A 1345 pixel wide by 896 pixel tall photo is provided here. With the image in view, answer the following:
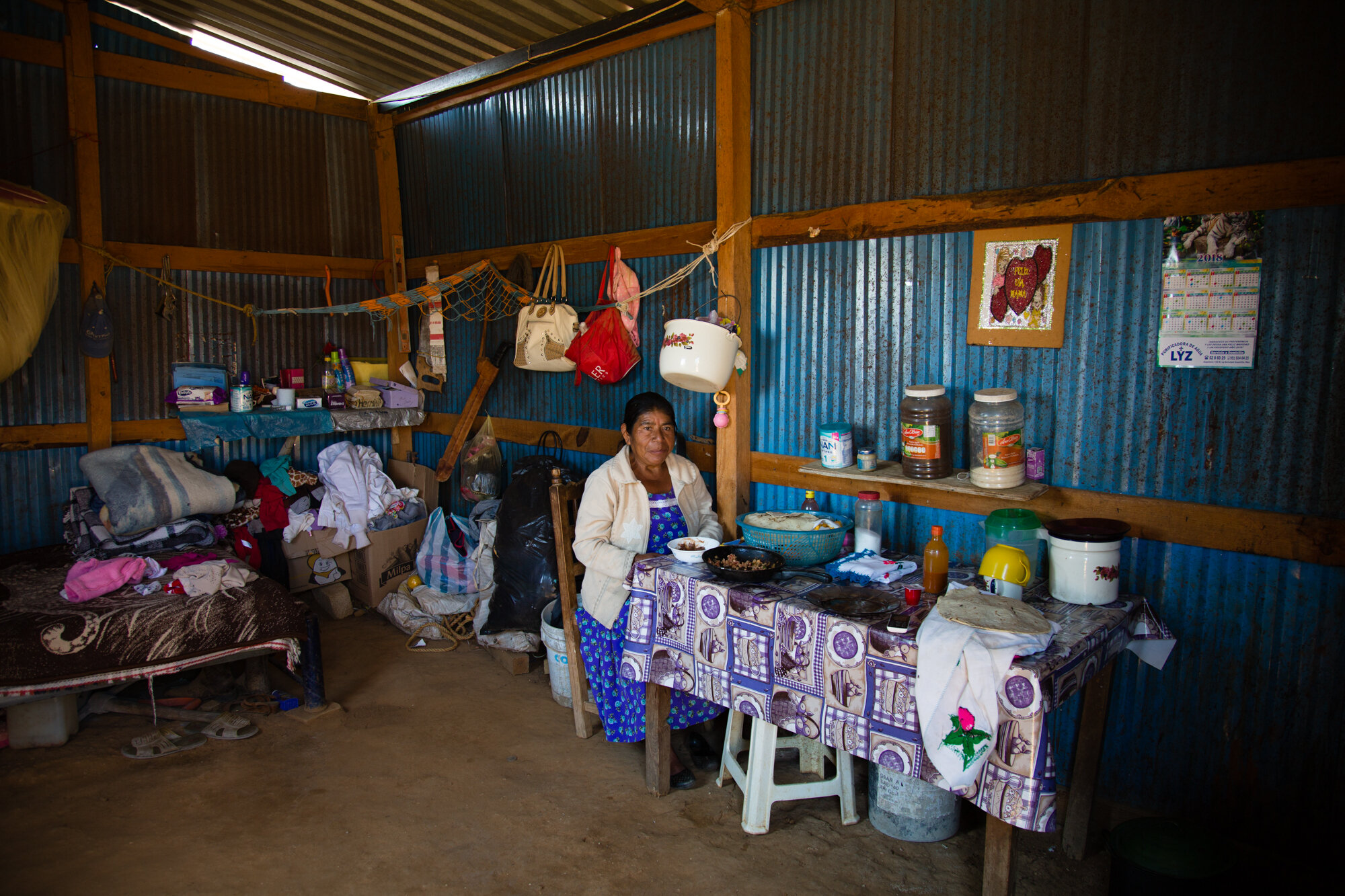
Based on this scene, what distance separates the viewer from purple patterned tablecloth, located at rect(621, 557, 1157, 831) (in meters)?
2.10

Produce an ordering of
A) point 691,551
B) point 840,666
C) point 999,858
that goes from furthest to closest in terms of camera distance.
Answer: point 691,551, point 840,666, point 999,858

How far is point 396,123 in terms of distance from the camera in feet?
19.8

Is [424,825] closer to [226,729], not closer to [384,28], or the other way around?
[226,729]

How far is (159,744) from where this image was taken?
3.63 metres

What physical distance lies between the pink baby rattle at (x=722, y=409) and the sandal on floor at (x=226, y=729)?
8.97 ft

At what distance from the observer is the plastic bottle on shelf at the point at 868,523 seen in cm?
321

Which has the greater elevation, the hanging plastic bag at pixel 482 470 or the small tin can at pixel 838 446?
the small tin can at pixel 838 446

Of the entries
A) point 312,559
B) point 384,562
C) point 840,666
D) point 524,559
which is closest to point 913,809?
point 840,666

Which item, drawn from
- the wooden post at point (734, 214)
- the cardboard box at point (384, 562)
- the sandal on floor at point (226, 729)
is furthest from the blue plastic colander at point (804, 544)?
the cardboard box at point (384, 562)

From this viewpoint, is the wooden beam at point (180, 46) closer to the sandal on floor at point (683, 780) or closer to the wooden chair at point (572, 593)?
the wooden chair at point (572, 593)

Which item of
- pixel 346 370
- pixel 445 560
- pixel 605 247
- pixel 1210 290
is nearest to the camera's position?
pixel 1210 290

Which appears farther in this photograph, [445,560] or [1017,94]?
[445,560]

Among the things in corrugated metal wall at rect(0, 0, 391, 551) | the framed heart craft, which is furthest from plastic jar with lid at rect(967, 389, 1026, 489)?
corrugated metal wall at rect(0, 0, 391, 551)

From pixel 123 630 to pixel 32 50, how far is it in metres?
3.63
